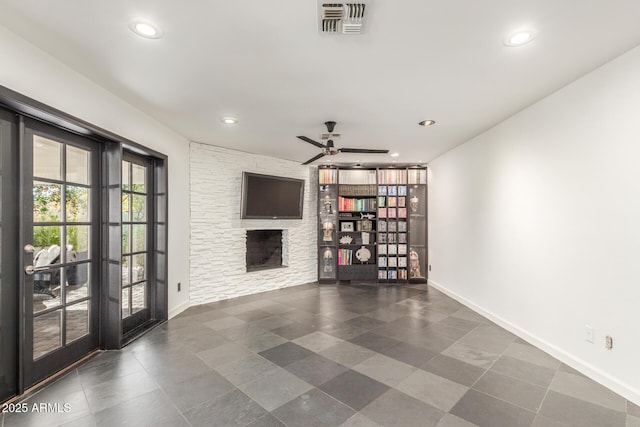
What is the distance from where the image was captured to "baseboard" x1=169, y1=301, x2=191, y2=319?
411 centimetres

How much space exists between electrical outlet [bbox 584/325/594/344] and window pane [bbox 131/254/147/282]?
4.65 m

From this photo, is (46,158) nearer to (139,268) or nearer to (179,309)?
(139,268)

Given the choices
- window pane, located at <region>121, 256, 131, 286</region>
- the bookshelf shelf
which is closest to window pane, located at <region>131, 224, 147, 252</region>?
window pane, located at <region>121, 256, 131, 286</region>

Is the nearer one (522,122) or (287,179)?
(522,122)

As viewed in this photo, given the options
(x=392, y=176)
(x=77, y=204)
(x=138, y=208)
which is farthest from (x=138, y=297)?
(x=392, y=176)

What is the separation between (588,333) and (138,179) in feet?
16.1

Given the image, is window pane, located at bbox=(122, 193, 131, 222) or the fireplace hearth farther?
the fireplace hearth

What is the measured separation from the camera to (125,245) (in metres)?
3.32

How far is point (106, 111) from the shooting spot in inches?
114

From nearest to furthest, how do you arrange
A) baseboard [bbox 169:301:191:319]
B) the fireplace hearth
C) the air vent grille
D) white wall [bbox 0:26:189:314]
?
the air vent grille, white wall [bbox 0:26:189:314], baseboard [bbox 169:301:191:319], the fireplace hearth

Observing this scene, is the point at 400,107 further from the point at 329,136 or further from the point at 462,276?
the point at 462,276

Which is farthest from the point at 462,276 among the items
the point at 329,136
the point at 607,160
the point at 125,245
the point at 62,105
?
the point at 62,105

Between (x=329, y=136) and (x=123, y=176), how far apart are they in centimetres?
243

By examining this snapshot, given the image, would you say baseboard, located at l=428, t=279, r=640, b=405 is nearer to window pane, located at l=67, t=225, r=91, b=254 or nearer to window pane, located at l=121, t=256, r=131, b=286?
window pane, located at l=121, t=256, r=131, b=286
